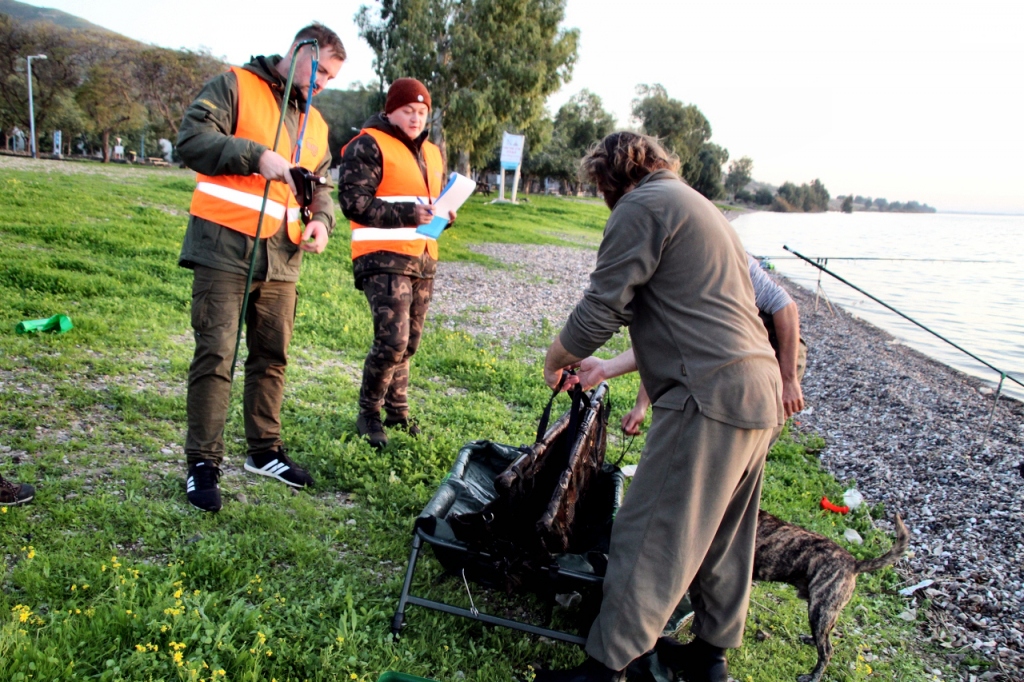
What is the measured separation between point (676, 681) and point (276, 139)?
318 centimetres

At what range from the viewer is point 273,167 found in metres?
3.27

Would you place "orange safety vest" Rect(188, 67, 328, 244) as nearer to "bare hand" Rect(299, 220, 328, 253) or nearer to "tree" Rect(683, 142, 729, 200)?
"bare hand" Rect(299, 220, 328, 253)

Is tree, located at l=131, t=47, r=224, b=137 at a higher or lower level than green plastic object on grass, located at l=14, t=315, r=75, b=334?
higher

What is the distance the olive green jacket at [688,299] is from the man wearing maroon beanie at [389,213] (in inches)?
83.3

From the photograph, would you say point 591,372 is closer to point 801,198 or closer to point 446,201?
point 446,201

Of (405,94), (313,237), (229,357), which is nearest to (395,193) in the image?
(405,94)

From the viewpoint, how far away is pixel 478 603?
Answer: 3217mm

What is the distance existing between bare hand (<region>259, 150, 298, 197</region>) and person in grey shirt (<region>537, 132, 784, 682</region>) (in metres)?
1.57

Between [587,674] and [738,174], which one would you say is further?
[738,174]

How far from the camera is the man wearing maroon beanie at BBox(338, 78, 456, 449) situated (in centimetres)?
425

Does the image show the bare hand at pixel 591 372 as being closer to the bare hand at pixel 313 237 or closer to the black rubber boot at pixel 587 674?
the black rubber boot at pixel 587 674

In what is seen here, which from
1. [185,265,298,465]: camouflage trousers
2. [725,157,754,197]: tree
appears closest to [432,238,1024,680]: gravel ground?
[185,265,298,465]: camouflage trousers

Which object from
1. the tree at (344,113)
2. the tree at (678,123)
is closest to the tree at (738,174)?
the tree at (678,123)

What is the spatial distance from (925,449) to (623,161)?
5.79 m
